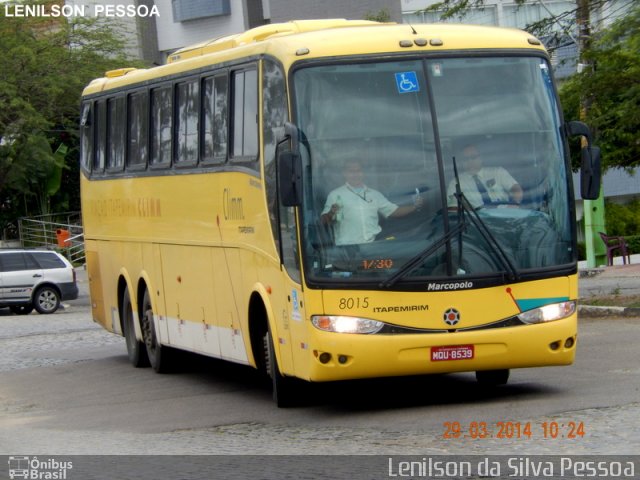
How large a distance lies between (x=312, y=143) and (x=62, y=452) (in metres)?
3.34

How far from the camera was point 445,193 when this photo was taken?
11.8 meters

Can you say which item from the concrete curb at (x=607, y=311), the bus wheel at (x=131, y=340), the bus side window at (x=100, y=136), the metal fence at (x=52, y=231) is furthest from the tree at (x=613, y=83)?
the metal fence at (x=52, y=231)

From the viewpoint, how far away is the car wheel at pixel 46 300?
3441cm

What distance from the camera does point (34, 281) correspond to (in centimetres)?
3438

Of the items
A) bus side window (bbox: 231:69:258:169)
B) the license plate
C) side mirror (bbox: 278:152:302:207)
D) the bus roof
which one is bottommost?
the license plate

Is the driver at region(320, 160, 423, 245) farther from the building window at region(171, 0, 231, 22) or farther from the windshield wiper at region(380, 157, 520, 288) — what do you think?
the building window at region(171, 0, 231, 22)

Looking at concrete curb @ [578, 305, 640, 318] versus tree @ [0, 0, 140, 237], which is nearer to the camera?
concrete curb @ [578, 305, 640, 318]

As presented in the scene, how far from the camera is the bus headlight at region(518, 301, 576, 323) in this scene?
11.9m

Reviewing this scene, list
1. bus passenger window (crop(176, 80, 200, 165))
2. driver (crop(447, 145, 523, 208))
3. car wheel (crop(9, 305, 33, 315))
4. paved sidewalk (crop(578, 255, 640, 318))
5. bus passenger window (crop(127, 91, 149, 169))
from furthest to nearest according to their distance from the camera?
car wheel (crop(9, 305, 33, 315)), paved sidewalk (crop(578, 255, 640, 318)), bus passenger window (crop(127, 91, 149, 169)), bus passenger window (crop(176, 80, 200, 165)), driver (crop(447, 145, 523, 208))

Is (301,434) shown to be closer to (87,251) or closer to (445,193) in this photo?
(445,193)

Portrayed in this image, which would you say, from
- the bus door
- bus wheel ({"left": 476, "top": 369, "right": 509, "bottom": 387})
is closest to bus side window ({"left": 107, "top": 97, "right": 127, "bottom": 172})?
the bus door

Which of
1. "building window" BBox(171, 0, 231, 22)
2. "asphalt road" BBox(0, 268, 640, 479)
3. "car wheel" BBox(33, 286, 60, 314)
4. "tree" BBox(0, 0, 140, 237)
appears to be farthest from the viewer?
"building window" BBox(171, 0, 231, 22)

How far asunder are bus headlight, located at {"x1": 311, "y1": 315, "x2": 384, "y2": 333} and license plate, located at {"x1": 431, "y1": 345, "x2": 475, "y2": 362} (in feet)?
1.73

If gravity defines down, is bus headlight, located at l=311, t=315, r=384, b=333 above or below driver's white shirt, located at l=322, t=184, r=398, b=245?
below
